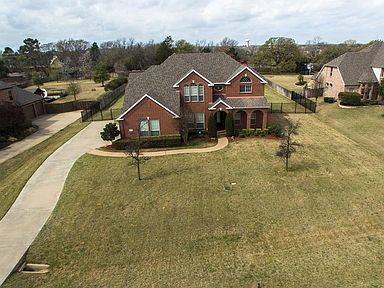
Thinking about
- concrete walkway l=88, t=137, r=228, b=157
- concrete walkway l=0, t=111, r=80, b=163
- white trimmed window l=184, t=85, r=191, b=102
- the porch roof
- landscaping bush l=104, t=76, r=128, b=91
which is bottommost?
concrete walkway l=0, t=111, r=80, b=163

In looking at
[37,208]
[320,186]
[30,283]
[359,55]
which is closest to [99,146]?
[37,208]

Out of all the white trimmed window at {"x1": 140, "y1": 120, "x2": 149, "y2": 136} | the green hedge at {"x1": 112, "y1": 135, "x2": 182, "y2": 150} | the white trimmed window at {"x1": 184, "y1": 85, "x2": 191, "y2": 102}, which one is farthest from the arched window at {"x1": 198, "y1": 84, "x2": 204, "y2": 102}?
the white trimmed window at {"x1": 140, "y1": 120, "x2": 149, "y2": 136}

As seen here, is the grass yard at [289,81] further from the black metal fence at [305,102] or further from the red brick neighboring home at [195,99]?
the red brick neighboring home at [195,99]

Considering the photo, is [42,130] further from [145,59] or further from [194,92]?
[145,59]

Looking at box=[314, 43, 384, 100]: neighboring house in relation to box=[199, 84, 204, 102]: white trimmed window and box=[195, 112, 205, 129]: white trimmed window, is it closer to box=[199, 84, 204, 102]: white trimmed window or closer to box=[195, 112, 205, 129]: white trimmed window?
box=[199, 84, 204, 102]: white trimmed window

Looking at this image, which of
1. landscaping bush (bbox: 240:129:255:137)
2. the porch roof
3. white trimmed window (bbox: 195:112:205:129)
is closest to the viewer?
landscaping bush (bbox: 240:129:255:137)

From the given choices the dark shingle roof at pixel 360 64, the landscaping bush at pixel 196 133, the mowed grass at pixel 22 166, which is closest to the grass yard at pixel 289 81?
the dark shingle roof at pixel 360 64

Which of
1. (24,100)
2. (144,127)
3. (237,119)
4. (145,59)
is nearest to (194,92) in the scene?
(237,119)
